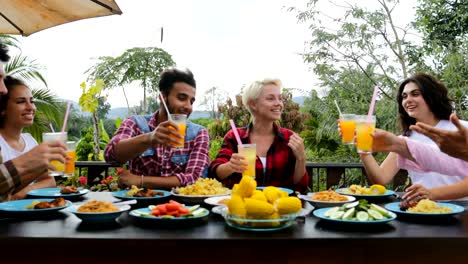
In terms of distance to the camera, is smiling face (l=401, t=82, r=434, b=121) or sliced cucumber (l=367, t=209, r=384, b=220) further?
smiling face (l=401, t=82, r=434, b=121)

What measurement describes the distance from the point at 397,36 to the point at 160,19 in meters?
8.16

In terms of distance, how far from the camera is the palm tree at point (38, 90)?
7.80 m

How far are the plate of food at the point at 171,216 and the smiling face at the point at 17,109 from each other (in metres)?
1.57

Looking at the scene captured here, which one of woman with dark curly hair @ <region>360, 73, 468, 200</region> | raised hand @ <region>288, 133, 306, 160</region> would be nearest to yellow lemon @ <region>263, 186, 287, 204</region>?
raised hand @ <region>288, 133, 306, 160</region>

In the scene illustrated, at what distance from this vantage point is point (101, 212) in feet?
4.87

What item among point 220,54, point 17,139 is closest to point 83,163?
point 17,139

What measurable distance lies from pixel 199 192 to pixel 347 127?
0.85 meters

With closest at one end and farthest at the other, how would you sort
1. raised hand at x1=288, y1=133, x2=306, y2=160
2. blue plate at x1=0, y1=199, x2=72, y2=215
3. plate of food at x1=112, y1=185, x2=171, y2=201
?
blue plate at x1=0, y1=199, x2=72, y2=215 → plate of food at x1=112, y1=185, x2=171, y2=201 → raised hand at x1=288, y1=133, x2=306, y2=160

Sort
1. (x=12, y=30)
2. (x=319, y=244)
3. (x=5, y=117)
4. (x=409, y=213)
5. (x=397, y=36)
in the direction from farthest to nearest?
(x=397, y=36), (x=12, y=30), (x=5, y=117), (x=409, y=213), (x=319, y=244)

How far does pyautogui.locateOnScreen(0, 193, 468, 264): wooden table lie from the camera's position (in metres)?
1.32

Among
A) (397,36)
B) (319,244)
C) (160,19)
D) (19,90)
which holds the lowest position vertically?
(319,244)

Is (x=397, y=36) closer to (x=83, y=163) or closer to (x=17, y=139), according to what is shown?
(x=83, y=163)

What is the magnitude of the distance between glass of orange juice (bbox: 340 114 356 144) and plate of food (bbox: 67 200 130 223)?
122cm

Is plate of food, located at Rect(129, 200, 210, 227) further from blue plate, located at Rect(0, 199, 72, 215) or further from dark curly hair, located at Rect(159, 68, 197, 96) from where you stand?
dark curly hair, located at Rect(159, 68, 197, 96)
